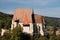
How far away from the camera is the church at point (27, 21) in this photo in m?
57.0

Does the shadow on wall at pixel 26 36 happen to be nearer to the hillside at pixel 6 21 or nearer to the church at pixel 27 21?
the church at pixel 27 21

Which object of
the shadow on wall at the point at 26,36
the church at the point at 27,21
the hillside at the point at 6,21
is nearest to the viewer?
the shadow on wall at the point at 26,36

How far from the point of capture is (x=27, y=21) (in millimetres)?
57344

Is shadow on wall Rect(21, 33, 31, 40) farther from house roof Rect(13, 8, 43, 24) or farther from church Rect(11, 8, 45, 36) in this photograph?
house roof Rect(13, 8, 43, 24)

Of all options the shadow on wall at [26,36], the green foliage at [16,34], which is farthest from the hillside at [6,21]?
the green foliage at [16,34]

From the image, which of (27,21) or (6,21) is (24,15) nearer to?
(27,21)

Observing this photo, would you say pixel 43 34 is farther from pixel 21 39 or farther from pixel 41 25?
pixel 21 39

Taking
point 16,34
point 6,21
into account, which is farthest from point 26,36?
point 6,21

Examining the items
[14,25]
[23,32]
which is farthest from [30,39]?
[14,25]

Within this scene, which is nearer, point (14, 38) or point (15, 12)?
point (14, 38)

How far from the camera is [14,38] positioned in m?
52.2

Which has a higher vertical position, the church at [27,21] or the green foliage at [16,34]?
the church at [27,21]

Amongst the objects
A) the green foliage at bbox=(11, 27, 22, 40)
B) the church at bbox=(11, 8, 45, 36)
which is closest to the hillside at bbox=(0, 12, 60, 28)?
the church at bbox=(11, 8, 45, 36)

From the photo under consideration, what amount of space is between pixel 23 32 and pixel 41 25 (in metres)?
5.40
